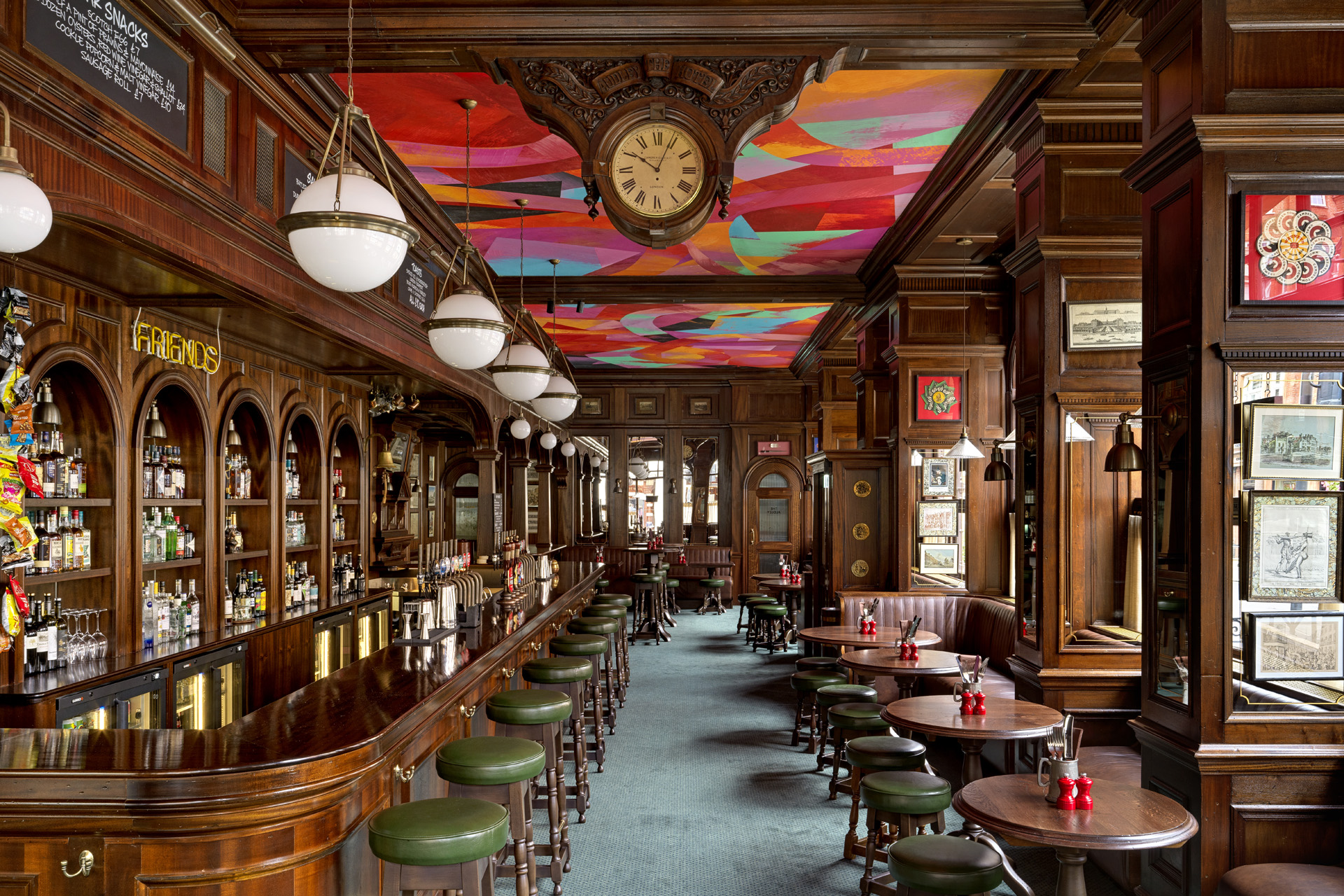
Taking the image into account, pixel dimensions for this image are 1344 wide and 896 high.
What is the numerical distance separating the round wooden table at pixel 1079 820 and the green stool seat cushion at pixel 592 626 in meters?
4.10

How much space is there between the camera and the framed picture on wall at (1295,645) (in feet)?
10.2

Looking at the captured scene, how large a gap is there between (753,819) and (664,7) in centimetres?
416

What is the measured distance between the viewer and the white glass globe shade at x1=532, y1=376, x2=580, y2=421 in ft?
21.6

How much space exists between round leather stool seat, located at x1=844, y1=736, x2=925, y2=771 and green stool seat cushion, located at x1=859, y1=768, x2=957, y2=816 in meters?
0.44

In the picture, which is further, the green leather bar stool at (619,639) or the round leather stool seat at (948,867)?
the green leather bar stool at (619,639)

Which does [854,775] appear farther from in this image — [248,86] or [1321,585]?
[248,86]

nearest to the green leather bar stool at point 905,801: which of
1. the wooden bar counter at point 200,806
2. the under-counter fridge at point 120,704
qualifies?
the wooden bar counter at point 200,806

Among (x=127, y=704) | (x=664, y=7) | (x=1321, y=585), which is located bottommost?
(x=127, y=704)

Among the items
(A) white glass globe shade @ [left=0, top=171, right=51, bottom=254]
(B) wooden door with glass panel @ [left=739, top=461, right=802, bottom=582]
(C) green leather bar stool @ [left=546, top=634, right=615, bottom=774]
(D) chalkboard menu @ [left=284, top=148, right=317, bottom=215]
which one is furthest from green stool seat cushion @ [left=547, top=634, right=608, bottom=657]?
(B) wooden door with glass panel @ [left=739, top=461, right=802, bottom=582]

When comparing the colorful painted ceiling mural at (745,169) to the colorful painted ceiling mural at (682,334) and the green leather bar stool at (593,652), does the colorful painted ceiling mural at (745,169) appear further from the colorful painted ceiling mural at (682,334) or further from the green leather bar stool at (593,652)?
the green leather bar stool at (593,652)

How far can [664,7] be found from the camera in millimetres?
3740

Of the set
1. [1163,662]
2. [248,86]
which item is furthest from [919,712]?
[248,86]

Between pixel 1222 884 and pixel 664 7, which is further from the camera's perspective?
pixel 664 7

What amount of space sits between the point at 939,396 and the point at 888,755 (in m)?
4.54
